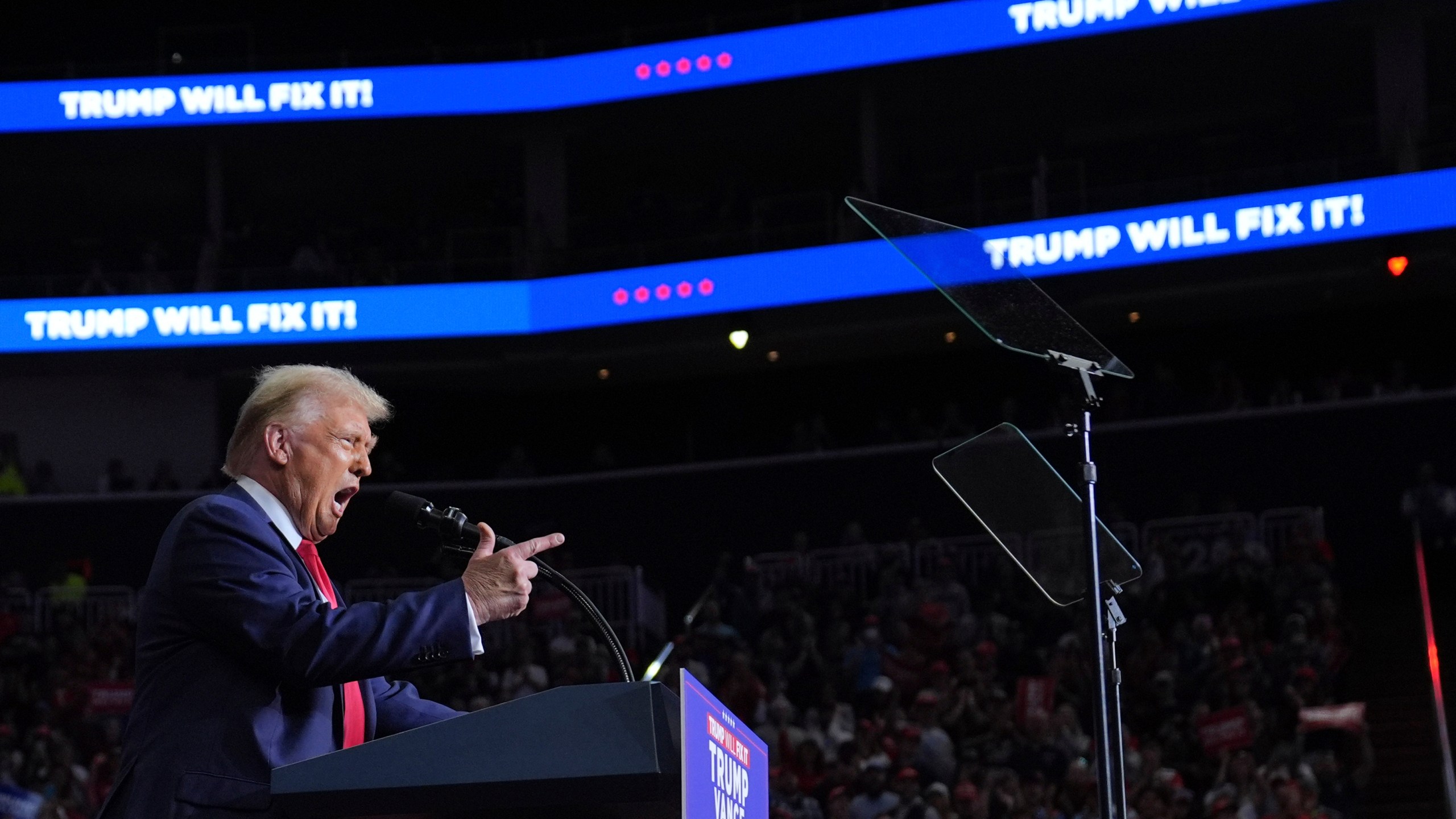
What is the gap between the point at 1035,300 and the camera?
11.9 ft

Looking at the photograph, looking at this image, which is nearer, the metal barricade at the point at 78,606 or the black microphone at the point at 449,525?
the black microphone at the point at 449,525

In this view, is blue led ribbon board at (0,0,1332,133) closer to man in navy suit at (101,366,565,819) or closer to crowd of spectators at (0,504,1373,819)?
crowd of spectators at (0,504,1373,819)

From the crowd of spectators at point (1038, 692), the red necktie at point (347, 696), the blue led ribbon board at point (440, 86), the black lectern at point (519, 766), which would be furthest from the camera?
the blue led ribbon board at point (440, 86)

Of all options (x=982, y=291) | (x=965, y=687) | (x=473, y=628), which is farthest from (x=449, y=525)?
(x=965, y=687)

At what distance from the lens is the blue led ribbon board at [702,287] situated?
14977mm

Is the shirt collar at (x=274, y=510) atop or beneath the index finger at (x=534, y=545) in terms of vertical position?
atop

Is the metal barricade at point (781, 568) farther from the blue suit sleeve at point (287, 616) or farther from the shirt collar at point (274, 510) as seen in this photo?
the blue suit sleeve at point (287, 616)

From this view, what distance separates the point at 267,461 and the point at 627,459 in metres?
17.0

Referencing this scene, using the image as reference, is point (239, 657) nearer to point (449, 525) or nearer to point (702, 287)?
point (449, 525)

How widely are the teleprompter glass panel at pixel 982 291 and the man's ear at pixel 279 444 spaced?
1.20 metres

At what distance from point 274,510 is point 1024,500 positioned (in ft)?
5.55

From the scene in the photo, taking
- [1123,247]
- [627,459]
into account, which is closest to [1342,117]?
[1123,247]

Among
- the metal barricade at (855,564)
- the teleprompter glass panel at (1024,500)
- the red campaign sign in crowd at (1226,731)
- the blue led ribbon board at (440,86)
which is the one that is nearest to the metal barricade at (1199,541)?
the metal barricade at (855,564)

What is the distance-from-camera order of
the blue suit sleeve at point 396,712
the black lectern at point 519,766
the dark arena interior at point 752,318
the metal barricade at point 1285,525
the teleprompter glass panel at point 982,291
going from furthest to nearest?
1. the metal barricade at point 1285,525
2. the dark arena interior at point 752,318
3. the teleprompter glass panel at point 982,291
4. the blue suit sleeve at point 396,712
5. the black lectern at point 519,766
